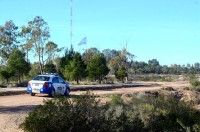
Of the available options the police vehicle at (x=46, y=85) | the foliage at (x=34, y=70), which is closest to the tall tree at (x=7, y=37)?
the foliage at (x=34, y=70)

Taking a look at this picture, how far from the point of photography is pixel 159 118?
56.2 feet

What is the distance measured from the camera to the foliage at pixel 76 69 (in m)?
55.6

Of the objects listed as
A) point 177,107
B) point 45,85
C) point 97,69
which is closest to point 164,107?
point 177,107

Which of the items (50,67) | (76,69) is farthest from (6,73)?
(50,67)

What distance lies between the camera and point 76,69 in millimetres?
55438

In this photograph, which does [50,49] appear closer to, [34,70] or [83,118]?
[34,70]

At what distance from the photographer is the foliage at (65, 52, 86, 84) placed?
2188 inches

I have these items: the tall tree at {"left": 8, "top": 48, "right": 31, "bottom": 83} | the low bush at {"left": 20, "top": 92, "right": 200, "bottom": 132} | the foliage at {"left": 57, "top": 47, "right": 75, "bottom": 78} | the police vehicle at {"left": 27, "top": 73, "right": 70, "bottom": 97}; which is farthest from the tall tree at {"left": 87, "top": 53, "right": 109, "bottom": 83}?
the low bush at {"left": 20, "top": 92, "right": 200, "bottom": 132}

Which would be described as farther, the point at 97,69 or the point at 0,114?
the point at 97,69

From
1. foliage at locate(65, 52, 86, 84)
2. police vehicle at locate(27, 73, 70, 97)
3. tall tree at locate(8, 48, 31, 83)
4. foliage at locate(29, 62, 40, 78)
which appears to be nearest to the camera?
police vehicle at locate(27, 73, 70, 97)

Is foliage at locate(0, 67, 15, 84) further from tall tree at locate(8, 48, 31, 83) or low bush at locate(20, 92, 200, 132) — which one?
low bush at locate(20, 92, 200, 132)

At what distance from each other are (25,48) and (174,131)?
169 feet

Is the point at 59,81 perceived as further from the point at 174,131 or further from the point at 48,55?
the point at 48,55

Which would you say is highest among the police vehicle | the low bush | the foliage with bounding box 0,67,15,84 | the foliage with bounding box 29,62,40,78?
the foliage with bounding box 29,62,40,78
